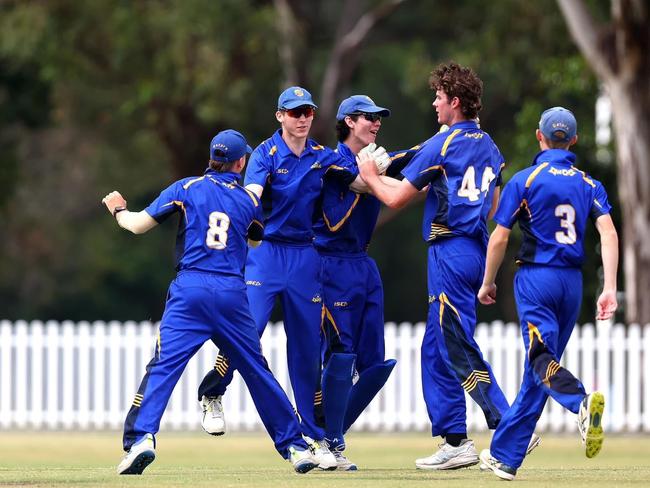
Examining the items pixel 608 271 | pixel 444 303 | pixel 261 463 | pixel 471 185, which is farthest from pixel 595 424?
pixel 261 463

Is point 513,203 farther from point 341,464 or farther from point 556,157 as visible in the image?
point 341,464

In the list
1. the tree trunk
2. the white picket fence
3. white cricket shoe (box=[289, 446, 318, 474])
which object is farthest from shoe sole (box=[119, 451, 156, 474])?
the tree trunk

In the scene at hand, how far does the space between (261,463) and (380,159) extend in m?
4.07

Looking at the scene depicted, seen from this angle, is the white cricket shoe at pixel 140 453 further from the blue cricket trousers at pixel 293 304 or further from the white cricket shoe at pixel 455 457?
the white cricket shoe at pixel 455 457

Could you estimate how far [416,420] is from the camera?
70.1 feet

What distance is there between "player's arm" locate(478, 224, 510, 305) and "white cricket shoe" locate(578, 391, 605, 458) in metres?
1.06

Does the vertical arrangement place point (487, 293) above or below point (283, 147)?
below

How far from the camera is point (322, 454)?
10.9m

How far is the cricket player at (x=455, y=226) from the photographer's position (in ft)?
35.1

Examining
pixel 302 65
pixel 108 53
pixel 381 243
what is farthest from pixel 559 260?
pixel 381 243

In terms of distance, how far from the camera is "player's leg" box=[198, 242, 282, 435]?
10711 millimetres

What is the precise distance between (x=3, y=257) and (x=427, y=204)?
33161mm

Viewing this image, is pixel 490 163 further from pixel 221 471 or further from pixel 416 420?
pixel 416 420

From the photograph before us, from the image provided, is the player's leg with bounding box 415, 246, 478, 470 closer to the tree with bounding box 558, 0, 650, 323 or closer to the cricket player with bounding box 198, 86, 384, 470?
the cricket player with bounding box 198, 86, 384, 470
